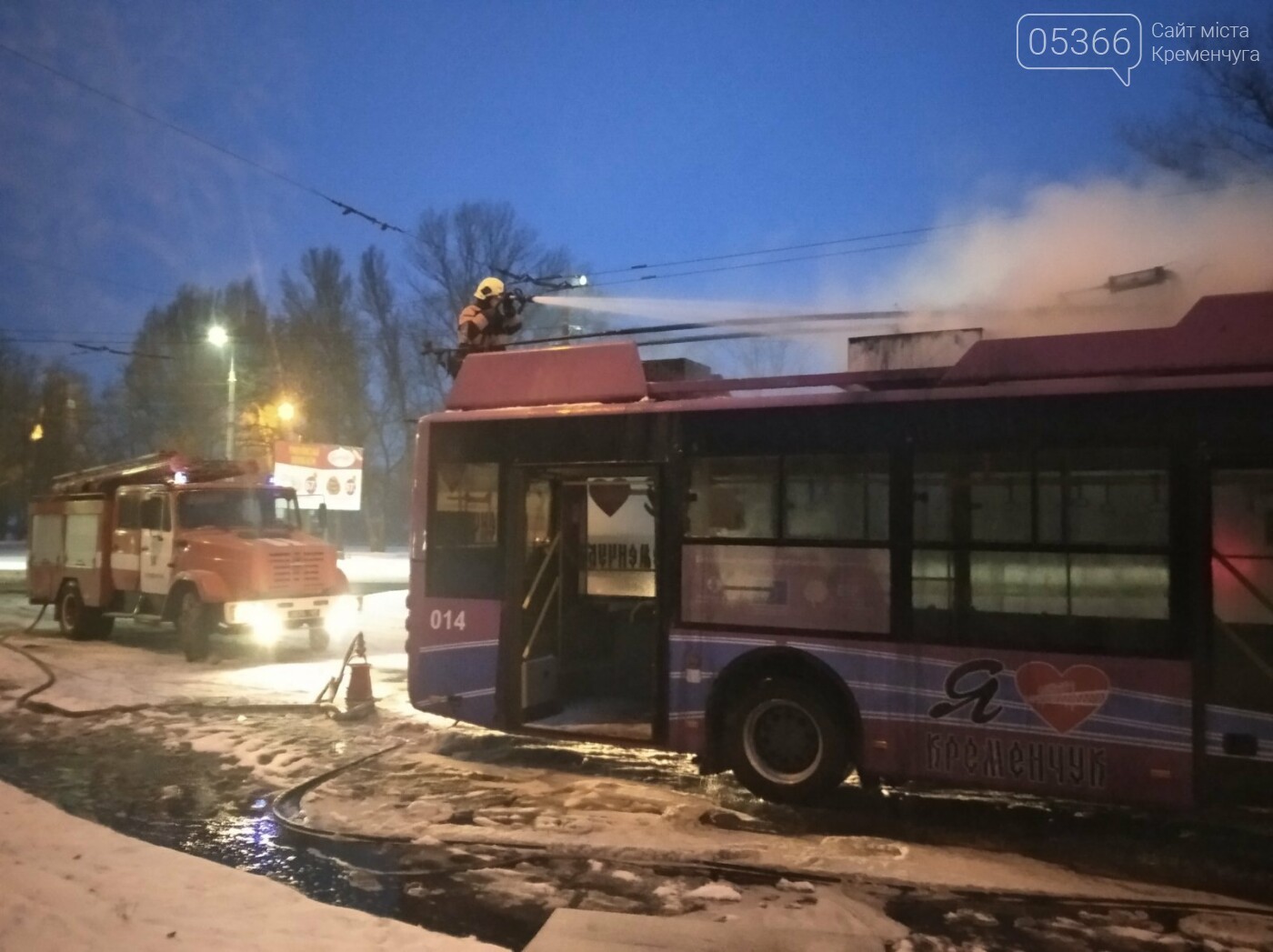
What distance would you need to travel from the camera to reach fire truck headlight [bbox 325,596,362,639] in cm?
1639

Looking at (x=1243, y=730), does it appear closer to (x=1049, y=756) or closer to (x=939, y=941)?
(x=1049, y=756)

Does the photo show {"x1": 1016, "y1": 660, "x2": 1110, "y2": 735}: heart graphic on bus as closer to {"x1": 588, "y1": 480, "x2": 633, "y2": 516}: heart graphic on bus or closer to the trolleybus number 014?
{"x1": 588, "y1": 480, "x2": 633, "y2": 516}: heart graphic on bus

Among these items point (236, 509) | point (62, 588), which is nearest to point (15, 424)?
point (62, 588)

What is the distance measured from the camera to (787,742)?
309 inches

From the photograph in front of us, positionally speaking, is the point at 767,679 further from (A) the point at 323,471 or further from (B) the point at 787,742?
(A) the point at 323,471

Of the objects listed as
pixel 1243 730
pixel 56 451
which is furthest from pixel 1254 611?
pixel 56 451

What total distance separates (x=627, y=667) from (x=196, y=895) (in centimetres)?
523

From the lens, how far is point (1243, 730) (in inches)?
248

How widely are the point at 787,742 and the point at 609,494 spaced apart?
3167mm

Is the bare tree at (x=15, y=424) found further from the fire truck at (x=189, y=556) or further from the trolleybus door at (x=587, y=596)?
the trolleybus door at (x=587, y=596)

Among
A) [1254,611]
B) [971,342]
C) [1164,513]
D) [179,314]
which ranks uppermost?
[179,314]

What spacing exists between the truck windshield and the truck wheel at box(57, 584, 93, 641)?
3.61m

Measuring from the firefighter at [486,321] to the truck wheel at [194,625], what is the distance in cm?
659

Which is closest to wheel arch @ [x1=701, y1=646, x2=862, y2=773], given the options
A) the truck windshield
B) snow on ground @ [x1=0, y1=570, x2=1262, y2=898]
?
snow on ground @ [x1=0, y1=570, x2=1262, y2=898]
